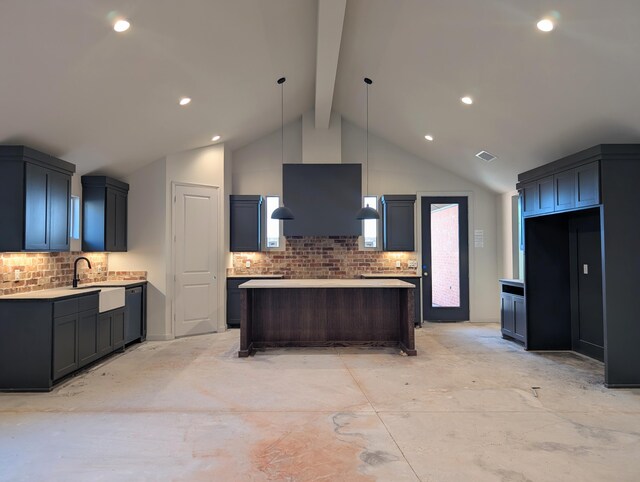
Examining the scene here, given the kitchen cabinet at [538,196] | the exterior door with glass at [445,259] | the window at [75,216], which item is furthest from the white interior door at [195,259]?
the kitchen cabinet at [538,196]

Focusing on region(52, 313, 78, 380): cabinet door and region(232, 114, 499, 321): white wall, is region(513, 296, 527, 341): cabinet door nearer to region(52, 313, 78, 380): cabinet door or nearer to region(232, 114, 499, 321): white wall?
region(232, 114, 499, 321): white wall

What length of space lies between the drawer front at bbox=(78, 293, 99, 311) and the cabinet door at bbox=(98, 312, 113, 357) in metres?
0.22

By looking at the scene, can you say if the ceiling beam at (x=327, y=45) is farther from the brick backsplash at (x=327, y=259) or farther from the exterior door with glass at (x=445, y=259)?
the exterior door with glass at (x=445, y=259)

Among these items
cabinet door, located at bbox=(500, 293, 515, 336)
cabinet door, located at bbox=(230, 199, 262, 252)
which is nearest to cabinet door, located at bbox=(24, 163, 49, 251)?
cabinet door, located at bbox=(230, 199, 262, 252)

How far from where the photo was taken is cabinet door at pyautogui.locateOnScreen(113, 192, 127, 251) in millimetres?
6078

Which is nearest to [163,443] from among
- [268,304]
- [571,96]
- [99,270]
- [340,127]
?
[268,304]

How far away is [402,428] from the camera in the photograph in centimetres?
311

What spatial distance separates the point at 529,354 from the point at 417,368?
1.76 metres

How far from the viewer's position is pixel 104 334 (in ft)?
16.5

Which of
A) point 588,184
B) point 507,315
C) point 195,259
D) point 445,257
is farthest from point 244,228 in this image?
point 588,184

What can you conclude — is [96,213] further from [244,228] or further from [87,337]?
[244,228]

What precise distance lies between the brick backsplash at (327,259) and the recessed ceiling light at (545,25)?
491 cm

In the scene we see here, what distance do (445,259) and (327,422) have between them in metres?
5.40

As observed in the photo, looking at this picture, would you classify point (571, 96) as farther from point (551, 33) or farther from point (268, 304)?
point (268, 304)
